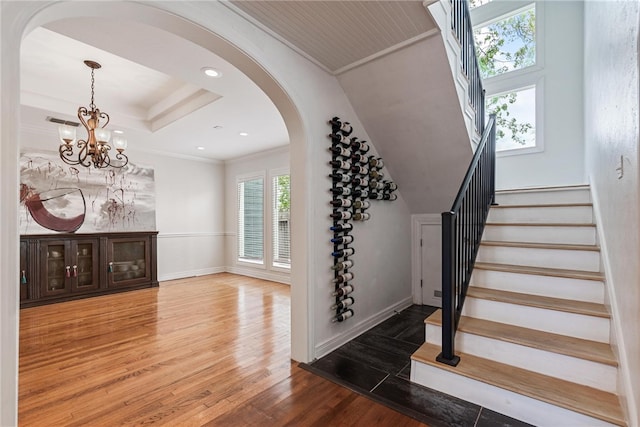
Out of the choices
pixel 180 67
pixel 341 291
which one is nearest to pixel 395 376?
pixel 341 291

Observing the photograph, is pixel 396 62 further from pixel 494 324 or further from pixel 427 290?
pixel 427 290

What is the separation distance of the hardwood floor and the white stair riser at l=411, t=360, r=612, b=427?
1.22 ft

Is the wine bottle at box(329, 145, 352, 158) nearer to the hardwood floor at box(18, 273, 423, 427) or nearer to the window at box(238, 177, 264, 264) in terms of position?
the hardwood floor at box(18, 273, 423, 427)

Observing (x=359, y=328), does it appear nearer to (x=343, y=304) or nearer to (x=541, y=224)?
(x=343, y=304)

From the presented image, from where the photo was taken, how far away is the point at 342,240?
2666 millimetres

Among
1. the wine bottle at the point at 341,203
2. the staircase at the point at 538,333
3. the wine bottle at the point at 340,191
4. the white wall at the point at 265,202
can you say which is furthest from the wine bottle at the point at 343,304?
the white wall at the point at 265,202

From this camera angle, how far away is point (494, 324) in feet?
6.82

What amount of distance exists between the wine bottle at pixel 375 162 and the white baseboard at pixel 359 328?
164cm

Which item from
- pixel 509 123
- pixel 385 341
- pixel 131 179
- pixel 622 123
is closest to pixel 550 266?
pixel 622 123

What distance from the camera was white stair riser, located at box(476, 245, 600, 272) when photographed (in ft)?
7.11

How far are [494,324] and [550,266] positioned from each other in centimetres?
73

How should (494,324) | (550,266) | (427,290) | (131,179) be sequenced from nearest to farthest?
(494,324) → (550,266) → (427,290) → (131,179)

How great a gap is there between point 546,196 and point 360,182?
192 cm

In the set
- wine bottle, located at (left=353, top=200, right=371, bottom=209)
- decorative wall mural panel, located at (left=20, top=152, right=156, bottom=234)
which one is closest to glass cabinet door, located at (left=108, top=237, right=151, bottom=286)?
decorative wall mural panel, located at (left=20, top=152, right=156, bottom=234)
